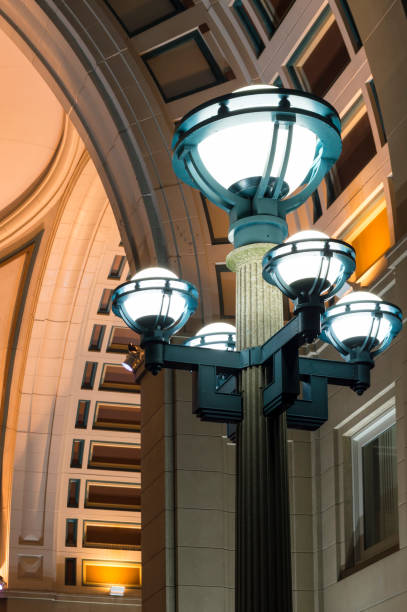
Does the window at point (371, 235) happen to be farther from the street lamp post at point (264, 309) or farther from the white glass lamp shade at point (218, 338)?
the street lamp post at point (264, 309)

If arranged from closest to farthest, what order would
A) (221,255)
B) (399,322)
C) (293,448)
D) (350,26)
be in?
(399,322)
(350,26)
(293,448)
(221,255)

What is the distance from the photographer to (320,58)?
1081 cm

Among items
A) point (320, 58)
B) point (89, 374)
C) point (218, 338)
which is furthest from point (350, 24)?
point (89, 374)

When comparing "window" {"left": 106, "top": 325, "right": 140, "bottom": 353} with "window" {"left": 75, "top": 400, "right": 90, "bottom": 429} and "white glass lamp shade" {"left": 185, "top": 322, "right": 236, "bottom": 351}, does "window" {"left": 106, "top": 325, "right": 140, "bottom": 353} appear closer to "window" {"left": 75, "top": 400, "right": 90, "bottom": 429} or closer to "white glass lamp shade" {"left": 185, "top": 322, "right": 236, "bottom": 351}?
"window" {"left": 75, "top": 400, "right": 90, "bottom": 429}

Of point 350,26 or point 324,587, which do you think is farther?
point 324,587

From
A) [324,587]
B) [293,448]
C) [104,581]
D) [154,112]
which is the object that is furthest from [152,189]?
[104,581]

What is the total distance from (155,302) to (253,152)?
900 millimetres

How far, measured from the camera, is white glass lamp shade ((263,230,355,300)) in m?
4.90

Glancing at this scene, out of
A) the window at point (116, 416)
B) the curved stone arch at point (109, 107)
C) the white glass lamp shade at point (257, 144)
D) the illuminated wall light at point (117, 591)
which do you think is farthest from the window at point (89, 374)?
the white glass lamp shade at point (257, 144)

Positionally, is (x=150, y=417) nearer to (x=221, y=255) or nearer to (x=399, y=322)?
(x=221, y=255)

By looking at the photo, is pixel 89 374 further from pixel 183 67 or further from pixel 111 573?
pixel 183 67

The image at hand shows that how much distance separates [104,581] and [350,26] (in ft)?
44.2

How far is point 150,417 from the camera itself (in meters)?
11.7

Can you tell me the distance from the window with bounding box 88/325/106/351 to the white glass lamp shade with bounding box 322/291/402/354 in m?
15.2
